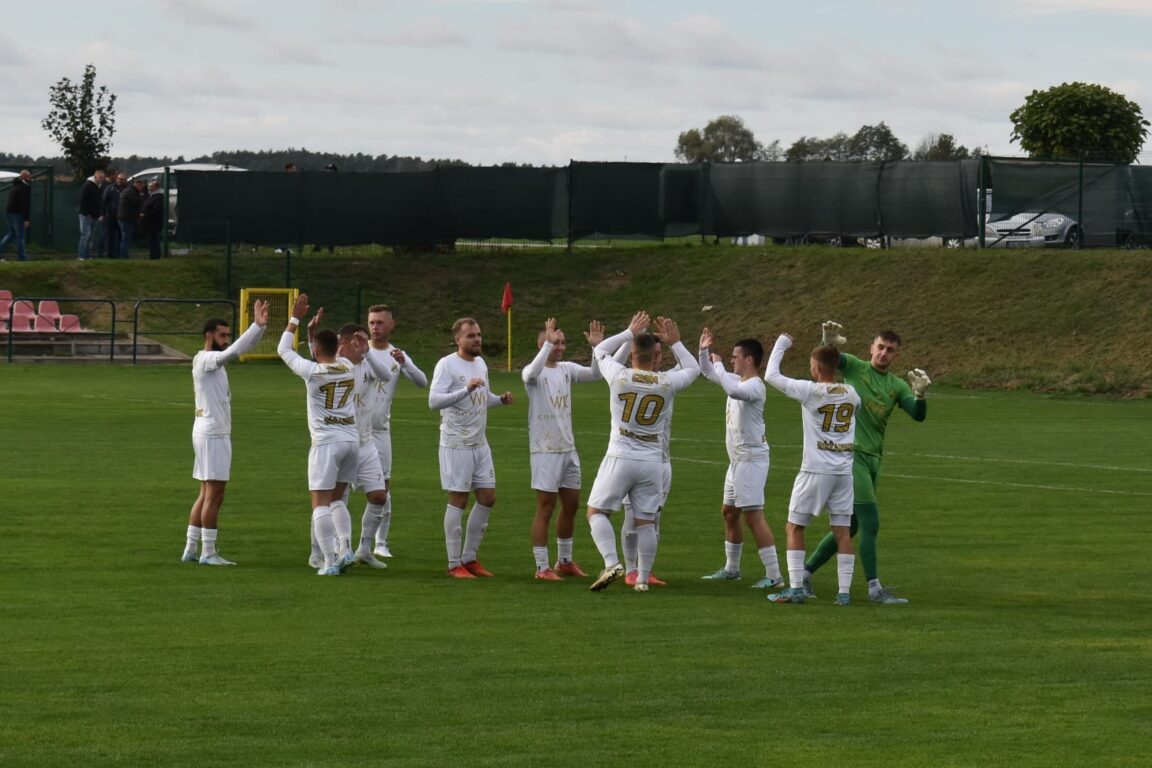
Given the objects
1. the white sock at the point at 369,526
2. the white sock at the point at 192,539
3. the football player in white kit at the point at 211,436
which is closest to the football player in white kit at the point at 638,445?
the white sock at the point at 369,526

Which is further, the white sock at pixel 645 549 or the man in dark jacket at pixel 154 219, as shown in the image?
the man in dark jacket at pixel 154 219

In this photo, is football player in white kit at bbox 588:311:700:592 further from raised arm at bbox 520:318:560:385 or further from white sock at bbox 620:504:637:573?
raised arm at bbox 520:318:560:385

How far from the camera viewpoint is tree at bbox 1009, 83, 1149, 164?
185 feet

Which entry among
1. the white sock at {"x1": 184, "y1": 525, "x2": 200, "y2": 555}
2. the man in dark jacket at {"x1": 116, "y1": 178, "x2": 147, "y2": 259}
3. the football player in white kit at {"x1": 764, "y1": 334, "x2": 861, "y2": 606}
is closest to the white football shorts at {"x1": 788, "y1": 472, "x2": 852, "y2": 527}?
the football player in white kit at {"x1": 764, "y1": 334, "x2": 861, "y2": 606}

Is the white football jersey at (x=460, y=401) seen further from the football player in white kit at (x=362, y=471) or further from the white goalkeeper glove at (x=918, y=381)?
the white goalkeeper glove at (x=918, y=381)

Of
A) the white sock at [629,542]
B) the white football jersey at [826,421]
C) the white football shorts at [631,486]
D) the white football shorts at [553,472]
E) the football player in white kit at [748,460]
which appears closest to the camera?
the white football jersey at [826,421]

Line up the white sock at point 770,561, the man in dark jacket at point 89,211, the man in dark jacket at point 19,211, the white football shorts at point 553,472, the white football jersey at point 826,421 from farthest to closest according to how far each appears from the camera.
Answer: the man in dark jacket at point 89,211
the man in dark jacket at point 19,211
the white football shorts at point 553,472
the white sock at point 770,561
the white football jersey at point 826,421

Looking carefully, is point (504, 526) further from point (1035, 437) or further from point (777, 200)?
point (777, 200)

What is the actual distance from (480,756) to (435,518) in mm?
10202

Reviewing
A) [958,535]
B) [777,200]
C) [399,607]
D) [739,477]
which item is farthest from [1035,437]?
[777,200]

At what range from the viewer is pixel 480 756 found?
9.50 m

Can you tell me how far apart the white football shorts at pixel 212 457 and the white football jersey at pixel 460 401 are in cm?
199

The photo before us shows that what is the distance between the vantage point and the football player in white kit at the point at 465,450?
15.4 m

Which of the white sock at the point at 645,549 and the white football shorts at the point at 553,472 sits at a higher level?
the white football shorts at the point at 553,472
